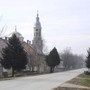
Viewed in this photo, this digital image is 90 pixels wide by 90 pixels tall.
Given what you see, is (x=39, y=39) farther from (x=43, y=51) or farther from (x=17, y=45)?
(x=17, y=45)

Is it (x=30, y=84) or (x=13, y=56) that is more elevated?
(x=13, y=56)

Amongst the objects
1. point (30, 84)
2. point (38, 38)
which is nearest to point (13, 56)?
point (30, 84)

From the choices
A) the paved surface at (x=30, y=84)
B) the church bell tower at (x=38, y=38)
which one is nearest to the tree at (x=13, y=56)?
the paved surface at (x=30, y=84)

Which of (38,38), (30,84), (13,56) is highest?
(38,38)

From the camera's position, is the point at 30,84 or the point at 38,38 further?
the point at 38,38

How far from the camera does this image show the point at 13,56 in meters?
60.0

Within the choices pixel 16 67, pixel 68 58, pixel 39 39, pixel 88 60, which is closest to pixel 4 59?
pixel 16 67

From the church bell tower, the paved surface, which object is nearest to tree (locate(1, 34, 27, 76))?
the paved surface

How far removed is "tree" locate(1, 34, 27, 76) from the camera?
59.9 meters

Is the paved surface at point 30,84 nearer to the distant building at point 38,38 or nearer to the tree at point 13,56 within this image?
the tree at point 13,56

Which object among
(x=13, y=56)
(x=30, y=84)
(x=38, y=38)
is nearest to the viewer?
(x=30, y=84)

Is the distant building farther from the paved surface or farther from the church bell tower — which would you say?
the paved surface

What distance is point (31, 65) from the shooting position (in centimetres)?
9638

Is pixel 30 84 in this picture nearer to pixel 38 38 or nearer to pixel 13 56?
pixel 13 56
